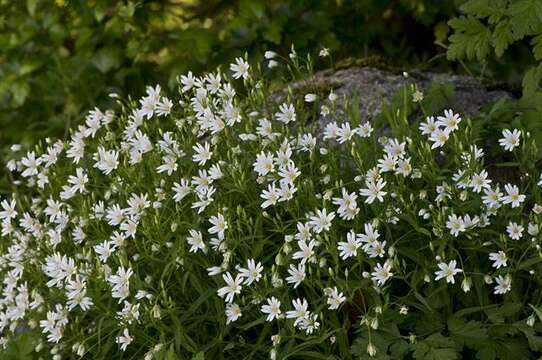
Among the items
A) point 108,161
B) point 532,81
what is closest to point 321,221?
point 108,161

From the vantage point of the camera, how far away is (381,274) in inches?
125

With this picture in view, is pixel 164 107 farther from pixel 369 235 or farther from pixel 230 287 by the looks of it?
pixel 369 235

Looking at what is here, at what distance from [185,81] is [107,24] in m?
2.10

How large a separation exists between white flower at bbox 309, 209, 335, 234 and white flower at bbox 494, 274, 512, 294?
58cm

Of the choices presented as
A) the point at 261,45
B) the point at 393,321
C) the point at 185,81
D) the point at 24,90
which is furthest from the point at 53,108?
the point at 393,321

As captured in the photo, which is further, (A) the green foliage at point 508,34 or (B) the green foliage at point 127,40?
(B) the green foliage at point 127,40

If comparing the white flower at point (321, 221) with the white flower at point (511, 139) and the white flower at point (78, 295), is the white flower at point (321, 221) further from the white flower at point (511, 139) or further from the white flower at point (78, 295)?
the white flower at point (78, 295)

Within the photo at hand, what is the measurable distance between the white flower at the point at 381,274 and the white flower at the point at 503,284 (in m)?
0.36

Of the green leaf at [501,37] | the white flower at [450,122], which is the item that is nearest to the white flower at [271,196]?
the white flower at [450,122]

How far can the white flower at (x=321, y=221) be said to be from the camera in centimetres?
320

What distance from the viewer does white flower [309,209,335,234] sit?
10.5 feet

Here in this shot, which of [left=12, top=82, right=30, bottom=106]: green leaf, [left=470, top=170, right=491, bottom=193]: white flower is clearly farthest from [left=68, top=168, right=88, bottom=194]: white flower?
[left=12, top=82, right=30, bottom=106]: green leaf

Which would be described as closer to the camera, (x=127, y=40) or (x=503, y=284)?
(x=503, y=284)

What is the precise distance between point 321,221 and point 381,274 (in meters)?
0.27
